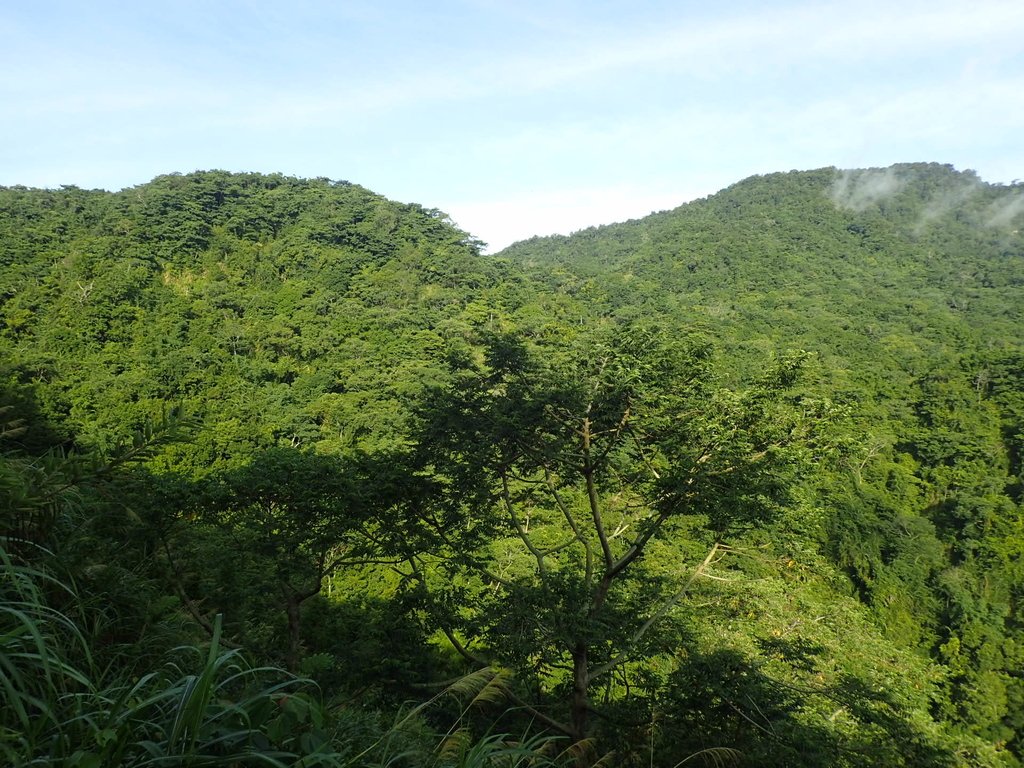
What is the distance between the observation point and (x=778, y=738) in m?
4.73

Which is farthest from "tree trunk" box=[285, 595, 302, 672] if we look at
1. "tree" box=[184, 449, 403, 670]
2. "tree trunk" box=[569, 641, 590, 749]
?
"tree trunk" box=[569, 641, 590, 749]

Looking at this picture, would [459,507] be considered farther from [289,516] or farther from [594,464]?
[289,516]

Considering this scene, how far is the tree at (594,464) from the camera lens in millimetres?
5691

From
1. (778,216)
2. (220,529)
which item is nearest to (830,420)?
(220,529)

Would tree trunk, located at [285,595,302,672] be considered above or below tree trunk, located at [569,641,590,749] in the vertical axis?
above

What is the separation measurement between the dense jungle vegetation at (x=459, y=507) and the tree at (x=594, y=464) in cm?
4

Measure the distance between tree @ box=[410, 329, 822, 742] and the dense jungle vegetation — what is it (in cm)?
4

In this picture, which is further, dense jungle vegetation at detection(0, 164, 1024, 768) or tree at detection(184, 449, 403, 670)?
tree at detection(184, 449, 403, 670)

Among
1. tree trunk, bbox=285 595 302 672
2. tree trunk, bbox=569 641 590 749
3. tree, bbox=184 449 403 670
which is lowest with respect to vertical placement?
tree trunk, bbox=569 641 590 749

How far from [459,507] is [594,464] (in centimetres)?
158

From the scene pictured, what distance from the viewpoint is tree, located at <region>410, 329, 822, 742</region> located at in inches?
224

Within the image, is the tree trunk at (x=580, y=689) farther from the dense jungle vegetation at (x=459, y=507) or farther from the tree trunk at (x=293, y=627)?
the tree trunk at (x=293, y=627)

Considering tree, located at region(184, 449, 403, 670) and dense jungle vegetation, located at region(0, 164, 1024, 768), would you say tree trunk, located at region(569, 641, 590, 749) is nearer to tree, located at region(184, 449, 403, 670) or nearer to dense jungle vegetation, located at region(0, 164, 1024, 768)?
dense jungle vegetation, located at region(0, 164, 1024, 768)

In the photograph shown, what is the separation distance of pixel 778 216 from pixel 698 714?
92.2 metres
